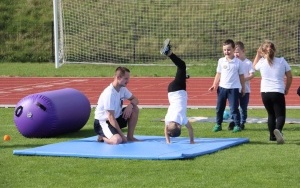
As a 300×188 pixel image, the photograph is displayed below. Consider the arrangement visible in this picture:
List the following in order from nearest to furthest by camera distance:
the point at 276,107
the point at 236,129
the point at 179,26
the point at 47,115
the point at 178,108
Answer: the point at 178,108, the point at 276,107, the point at 47,115, the point at 236,129, the point at 179,26

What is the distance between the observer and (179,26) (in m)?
33.3

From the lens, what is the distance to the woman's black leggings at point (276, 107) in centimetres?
1246

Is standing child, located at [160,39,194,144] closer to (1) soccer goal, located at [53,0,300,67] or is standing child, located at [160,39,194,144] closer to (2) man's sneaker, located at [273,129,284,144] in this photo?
(2) man's sneaker, located at [273,129,284,144]

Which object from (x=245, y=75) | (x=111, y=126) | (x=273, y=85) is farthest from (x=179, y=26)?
(x=111, y=126)

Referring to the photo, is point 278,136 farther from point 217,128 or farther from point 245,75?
point 245,75

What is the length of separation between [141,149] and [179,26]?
2219cm

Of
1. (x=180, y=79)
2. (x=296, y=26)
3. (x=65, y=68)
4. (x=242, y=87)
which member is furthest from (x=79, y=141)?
(x=296, y=26)

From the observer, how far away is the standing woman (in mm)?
12500

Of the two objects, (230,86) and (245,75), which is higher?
(245,75)

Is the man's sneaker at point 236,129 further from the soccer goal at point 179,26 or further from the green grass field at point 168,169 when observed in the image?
the soccer goal at point 179,26

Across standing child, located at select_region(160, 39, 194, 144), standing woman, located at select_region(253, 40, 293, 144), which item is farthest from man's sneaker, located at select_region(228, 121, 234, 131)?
standing child, located at select_region(160, 39, 194, 144)

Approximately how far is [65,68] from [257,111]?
46.3 ft

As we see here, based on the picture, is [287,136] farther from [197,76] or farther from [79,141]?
[197,76]

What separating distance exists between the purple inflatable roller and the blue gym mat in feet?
3.13
